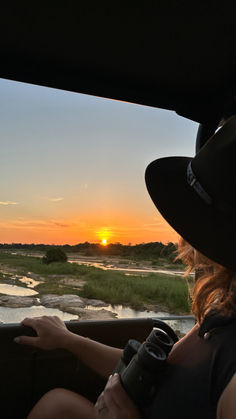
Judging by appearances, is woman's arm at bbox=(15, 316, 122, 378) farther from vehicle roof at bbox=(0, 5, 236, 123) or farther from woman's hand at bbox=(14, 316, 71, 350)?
vehicle roof at bbox=(0, 5, 236, 123)

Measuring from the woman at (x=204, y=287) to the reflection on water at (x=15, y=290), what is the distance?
40.6 inches

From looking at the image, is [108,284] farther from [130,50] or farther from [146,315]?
[130,50]

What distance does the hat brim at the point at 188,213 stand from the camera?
64 cm

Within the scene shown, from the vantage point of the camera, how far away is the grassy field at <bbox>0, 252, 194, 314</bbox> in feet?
6.20

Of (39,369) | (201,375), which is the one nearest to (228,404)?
(201,375)

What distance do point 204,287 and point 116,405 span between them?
376 millimetres

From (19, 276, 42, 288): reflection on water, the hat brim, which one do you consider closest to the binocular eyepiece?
the hat brim

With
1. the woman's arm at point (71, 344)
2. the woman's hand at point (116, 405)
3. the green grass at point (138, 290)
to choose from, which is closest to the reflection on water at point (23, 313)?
the woman's arm at point (71, 344)

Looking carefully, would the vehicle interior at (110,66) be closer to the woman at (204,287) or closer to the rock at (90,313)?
the rock at (90,313)

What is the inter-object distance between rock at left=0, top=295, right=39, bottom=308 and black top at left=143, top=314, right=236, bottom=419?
97 cm

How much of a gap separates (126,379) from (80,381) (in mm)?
670

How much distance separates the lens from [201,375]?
708 millimetres

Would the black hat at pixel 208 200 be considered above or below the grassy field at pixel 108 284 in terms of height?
above

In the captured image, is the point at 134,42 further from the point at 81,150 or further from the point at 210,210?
the point at 81,150
